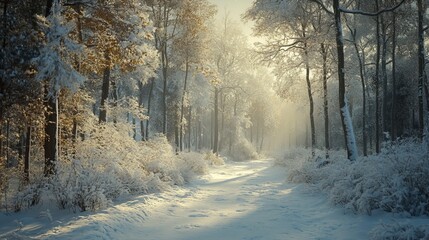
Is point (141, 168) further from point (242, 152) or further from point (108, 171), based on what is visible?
point (242, 152)

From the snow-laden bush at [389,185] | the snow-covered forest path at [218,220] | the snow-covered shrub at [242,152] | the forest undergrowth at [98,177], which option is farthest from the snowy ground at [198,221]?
the snow-covered shrub at [242,152]

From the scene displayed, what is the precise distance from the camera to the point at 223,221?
656 centimetres

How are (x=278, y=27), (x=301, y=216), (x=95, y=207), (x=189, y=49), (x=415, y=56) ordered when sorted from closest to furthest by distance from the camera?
(x=95, y=207)
(x=301, y=216)
(x=278, y=27)
(x=189, y=49)
(x=415, y=56)

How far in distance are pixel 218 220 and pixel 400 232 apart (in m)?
3.48

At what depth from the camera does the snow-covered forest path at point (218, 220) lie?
5.47 m

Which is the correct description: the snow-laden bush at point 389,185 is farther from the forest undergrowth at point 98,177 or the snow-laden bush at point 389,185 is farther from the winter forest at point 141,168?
the forest undergrowth at point 98,177

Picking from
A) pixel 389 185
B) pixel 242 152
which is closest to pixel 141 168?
pixel 389 185

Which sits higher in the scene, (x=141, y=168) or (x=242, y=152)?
(x=141, y=168)

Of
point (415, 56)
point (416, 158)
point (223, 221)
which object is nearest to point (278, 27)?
point (416, 158)

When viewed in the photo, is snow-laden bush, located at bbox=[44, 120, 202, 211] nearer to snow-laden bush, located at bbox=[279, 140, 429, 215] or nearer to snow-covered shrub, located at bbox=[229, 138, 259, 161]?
snow-laden bush, located at bbox=[279, 140, 429, 215]

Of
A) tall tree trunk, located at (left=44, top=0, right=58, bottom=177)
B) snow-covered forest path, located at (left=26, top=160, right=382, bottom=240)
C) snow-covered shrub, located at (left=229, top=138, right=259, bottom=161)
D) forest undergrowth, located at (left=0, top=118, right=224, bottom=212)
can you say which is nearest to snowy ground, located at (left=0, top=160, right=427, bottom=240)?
snow-covered forest path, located at (left=26, top=160, right=382, bottom=240)

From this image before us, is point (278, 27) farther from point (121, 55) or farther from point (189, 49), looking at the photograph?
point (121, 55)

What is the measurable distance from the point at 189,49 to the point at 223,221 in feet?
45.5

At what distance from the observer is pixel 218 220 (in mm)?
6656
